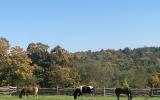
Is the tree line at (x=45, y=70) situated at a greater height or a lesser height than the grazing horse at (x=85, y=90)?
greater

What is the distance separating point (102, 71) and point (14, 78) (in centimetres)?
4715

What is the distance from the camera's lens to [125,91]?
31.9 metres

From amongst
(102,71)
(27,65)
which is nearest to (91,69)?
(102,71)

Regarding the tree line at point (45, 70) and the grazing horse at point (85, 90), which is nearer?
the grazing horse at point (85, 90)

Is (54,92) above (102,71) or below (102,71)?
below

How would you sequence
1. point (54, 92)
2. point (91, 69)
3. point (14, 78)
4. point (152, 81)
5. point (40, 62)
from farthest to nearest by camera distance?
point (91, 69) → point (40, 62) → point (152, 81) → point (14, 78) → point (54, 92)

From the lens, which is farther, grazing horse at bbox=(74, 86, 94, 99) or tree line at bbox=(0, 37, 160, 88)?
tree line at bbox=(0, 37, 160, 88)

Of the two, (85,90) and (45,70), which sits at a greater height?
(45,70)

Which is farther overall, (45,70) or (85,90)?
(45,70)

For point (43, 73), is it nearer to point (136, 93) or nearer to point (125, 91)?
point (136, 93)

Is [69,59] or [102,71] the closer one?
[69,59]

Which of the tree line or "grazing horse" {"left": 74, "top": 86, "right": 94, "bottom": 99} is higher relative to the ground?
the tree line

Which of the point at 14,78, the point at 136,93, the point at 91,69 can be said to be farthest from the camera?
the point at 91,69

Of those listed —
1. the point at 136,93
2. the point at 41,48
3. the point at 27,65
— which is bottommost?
the point at 136,93
